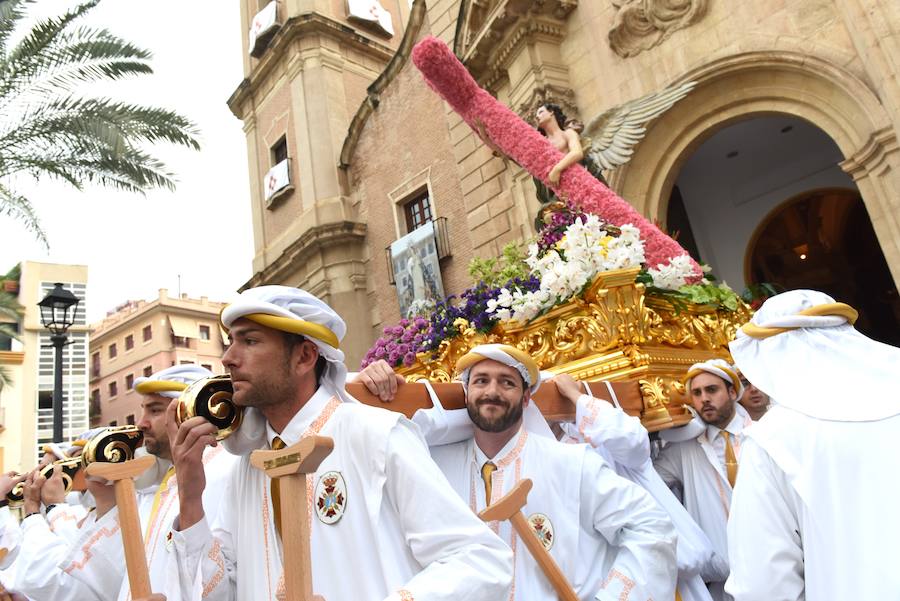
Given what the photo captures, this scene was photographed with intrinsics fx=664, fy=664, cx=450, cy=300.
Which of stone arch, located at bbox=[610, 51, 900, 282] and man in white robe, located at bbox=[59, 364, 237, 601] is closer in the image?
man in white robe, located at bbox=[59, 364, 237, 601]

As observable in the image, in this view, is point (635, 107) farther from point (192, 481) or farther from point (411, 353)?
point (192, 481)

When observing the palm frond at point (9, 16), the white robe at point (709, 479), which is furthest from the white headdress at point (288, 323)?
the palm frond at point (9, 16)

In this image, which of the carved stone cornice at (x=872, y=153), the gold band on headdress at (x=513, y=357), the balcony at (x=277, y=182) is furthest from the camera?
the balcony at (x=277, y=182)

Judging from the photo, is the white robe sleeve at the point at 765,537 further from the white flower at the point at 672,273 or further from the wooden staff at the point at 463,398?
the white flower at the point at 672,273

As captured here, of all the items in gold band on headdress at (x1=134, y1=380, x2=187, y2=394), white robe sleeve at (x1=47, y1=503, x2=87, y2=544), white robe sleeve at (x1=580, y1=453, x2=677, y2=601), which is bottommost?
white robe sleeve at (x1=580, y1=453, x2=677, y2=601)

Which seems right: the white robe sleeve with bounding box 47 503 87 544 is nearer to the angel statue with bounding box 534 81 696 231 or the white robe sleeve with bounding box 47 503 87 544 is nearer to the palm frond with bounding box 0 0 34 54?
the angel statue with bounding box 534 81 696 231

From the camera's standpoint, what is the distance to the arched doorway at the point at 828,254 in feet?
35.7

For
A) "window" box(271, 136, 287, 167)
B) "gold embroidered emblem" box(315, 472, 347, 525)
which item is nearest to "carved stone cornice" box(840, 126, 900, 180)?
"gold embroidered emblem" box(315, 472, 347, 525)

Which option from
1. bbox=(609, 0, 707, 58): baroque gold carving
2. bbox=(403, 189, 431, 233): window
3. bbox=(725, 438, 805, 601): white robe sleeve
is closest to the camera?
bbox=(725, 438, 805, 601): white robe sleeve

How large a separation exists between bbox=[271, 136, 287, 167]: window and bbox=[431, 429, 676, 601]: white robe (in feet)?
55.8

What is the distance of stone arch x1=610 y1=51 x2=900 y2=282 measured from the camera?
7223mm

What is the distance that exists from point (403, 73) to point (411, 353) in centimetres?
1248

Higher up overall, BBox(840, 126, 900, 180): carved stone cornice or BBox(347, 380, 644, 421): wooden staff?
BBox(840, 126, 900, 180): carved stone cornice

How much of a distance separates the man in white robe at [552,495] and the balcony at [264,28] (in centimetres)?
1835
